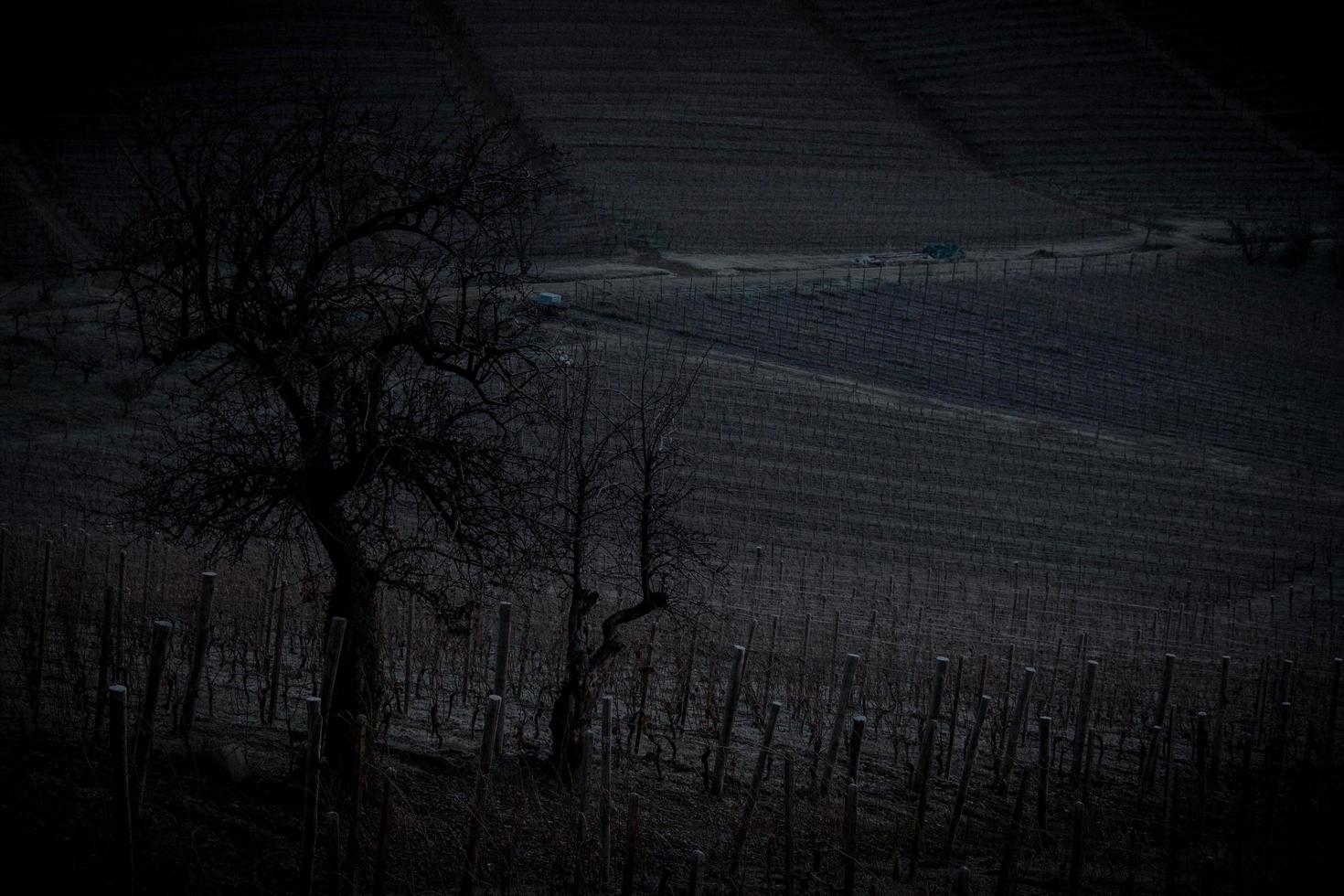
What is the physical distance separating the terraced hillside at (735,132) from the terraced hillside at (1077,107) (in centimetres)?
271

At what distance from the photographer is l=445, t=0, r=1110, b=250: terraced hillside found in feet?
179

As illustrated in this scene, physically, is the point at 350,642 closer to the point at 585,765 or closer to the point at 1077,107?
the point at 585,765

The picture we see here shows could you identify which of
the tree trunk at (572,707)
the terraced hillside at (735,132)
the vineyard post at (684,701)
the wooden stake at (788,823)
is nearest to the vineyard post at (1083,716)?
the wooden stake at (788,823)

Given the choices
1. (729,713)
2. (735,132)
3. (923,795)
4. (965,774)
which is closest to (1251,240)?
(735,132)

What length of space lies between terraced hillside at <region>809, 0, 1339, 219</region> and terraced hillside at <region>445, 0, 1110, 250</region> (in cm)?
271

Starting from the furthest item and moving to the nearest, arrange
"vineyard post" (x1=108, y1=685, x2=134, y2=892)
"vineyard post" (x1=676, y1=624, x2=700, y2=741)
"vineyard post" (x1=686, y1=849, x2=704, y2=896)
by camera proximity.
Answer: "vineyard post" (x1=676, y1=624, x2=700, y2=741), "vineyard post" (x1=686, y1=849, x2=704, y2=896), "vineyard post" (x1=108, y1=685, x2=134, y2=892)

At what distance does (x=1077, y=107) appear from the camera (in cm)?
6644

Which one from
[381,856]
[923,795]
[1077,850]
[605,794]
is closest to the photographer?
[381,856]

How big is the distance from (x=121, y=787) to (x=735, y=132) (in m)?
59.7

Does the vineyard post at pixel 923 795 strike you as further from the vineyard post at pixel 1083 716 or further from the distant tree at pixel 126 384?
the distant tree at pixel 126 384

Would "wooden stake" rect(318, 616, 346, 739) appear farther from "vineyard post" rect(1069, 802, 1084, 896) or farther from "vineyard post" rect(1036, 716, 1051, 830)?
"vineyard post" rect(1036, 716, 1051, 830)

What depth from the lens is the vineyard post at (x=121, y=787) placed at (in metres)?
6.24

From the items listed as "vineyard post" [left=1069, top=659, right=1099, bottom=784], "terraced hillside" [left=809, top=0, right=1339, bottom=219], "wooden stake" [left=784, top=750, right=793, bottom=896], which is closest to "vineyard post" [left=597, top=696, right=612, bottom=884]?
"wooden stake" [left=784, top=750, right=793, bottom=896]

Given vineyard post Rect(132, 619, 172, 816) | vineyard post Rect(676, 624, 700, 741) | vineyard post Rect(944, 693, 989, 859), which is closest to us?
vineyard post Rect(132, 619, 172, 816)
